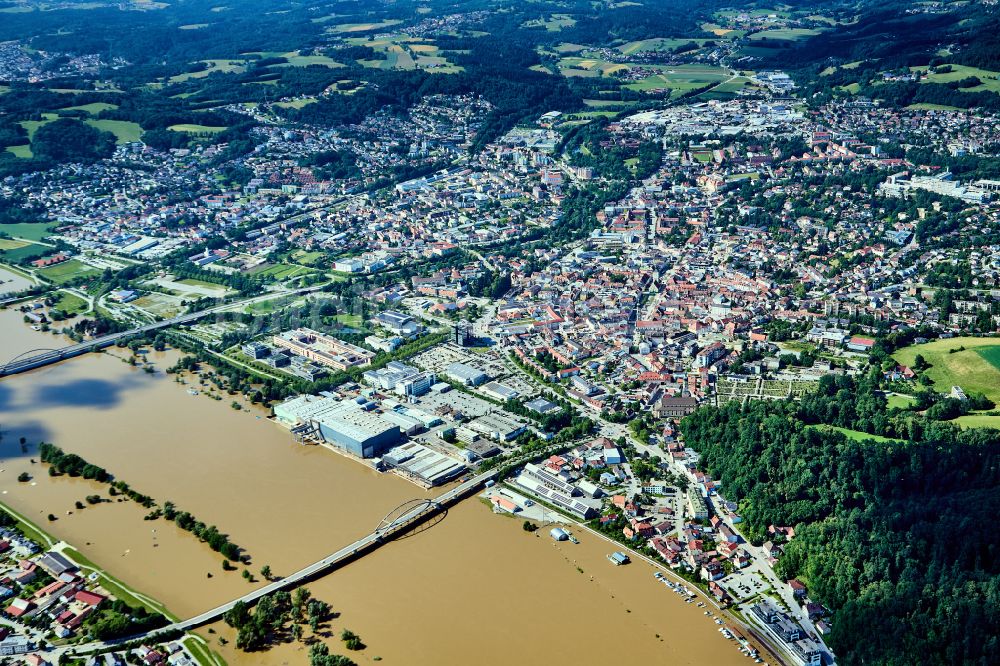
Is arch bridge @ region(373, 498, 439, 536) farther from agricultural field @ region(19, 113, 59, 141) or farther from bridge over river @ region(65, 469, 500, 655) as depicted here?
agricultural field @ region(19, 113, 59, 141)

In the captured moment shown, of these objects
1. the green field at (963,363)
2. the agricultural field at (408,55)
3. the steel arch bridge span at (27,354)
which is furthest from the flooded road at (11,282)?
the agricultural field at (408,55)

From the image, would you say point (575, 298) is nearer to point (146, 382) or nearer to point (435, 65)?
point (146, 382)

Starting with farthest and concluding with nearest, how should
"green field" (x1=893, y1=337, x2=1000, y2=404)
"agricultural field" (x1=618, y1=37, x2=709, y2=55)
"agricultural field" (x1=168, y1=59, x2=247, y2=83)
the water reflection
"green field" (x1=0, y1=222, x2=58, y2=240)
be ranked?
"agricultural field" (x1=618, y1=37, x2=709, y2=55) < "agricultural field" (x1=168, y1=59, x2=247, y2=83) < "green field" (x1=0, y1=222, x2=58, y2=240) < the water reflection < "green field" (x1=893, y1=337, x2=1000, y2=404)

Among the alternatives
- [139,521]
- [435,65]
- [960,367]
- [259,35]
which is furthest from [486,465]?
[259,35]

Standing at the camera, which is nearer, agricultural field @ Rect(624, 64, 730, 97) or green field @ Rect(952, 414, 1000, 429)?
green field @ Rect(952, 414, 1000, 429)

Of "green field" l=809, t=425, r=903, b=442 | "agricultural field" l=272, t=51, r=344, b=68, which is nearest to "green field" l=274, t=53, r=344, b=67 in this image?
Answer: "agricultural field" l=272, t=51, r=344, b=68

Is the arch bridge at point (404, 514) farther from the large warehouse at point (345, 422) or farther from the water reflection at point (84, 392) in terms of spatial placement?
the water reflection at point (84, 392)

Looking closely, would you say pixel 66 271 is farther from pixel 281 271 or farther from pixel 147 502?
pixel 147 502
